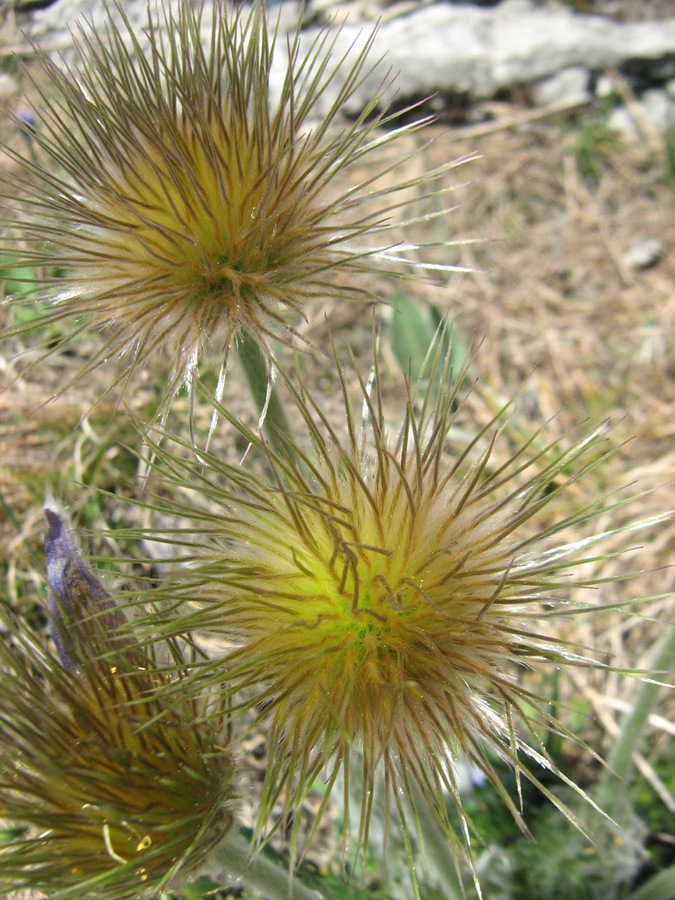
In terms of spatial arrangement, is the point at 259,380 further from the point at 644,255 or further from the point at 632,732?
the point at 644,255

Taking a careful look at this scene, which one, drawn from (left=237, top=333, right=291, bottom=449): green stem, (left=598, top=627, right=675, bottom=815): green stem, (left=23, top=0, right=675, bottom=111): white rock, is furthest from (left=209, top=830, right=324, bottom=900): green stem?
(left=23, top=0, right=675, bottom=111): white rock

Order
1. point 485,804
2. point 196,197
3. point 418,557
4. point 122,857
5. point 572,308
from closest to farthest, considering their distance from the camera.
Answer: point 122,857
point 418,557
point 196,197
point 485,804
point 572,308

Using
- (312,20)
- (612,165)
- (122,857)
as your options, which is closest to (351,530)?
(122,857)

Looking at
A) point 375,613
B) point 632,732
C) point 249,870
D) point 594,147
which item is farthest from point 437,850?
point 594,147

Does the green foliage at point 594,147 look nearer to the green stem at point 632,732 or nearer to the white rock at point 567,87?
the white rock at point 567,87

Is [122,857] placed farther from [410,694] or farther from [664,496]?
[664,496]

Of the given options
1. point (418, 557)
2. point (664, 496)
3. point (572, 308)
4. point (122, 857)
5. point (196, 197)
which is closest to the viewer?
point (122, 857)

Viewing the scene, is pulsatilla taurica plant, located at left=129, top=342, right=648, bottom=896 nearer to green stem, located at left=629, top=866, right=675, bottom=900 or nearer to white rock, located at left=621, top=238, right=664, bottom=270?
green stem, located at left=629, top=866, right=675, bottom=900
